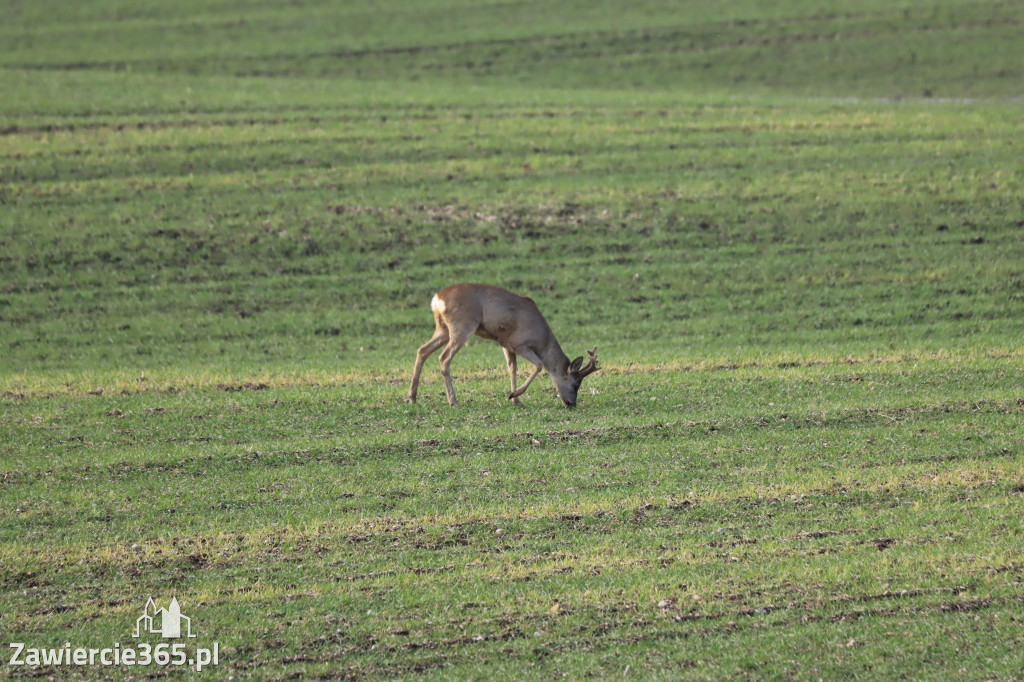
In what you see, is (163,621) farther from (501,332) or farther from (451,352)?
(501,332)

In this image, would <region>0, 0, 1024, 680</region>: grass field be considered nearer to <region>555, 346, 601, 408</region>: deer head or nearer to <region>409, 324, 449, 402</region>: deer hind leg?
<region>555, 346, 601, 408</region>: deer head

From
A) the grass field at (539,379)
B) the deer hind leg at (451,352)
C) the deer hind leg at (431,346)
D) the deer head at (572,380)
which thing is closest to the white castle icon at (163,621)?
the grass field at (539,379)

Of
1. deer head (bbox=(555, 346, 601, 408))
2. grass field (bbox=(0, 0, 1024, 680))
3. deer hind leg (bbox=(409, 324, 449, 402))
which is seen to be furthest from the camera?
deer hind leg (bbox=(409, 324, 449, 402))

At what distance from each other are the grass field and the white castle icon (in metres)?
0.12

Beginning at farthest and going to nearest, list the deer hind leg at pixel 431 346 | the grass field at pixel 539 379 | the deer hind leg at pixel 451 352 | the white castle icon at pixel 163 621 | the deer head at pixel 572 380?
the deer hind leg at pixel 431 346
the deer hind leg at pixel 451 352
the deer head at pixel 572 380
the grass field at pixel 539 379
the white castle icon at pixel 163 621

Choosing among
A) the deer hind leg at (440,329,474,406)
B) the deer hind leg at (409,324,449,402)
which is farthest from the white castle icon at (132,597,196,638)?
the deer hind leg at (409,324,449,402)

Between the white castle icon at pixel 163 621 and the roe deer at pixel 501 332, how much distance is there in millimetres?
7363

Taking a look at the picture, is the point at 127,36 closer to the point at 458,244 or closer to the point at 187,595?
the point at 458,244

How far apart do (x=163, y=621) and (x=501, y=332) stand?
8571mm

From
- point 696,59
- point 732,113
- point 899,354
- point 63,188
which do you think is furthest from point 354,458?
point 696,59

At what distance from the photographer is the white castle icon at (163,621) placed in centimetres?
971

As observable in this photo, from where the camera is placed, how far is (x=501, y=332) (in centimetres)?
1750

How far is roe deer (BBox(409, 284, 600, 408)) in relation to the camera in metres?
17.1

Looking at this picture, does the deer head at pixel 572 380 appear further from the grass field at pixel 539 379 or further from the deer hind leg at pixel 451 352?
the deer hind leg at pixel 451 352
